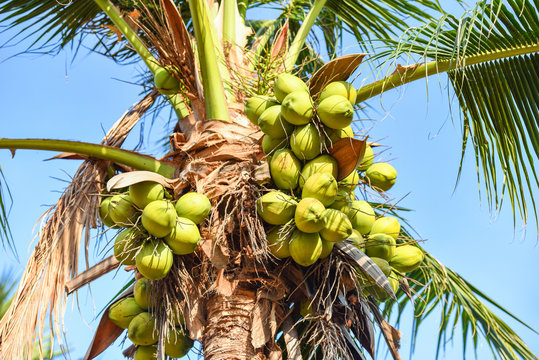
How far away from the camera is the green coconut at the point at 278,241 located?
2240 millimetres

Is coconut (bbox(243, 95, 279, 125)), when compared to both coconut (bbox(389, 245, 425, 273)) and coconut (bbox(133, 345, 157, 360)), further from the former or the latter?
coconut (bbox(133, 345, 157, 360))

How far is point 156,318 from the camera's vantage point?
237 cm

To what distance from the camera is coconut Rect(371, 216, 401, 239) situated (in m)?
2.53

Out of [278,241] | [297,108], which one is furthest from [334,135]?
[278,241]

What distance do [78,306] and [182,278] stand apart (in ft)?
1.76

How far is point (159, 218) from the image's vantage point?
216 cm

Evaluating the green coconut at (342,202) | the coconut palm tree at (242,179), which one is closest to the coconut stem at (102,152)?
the coconut palm tree at (242,179)

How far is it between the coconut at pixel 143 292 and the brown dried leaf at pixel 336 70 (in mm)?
1004

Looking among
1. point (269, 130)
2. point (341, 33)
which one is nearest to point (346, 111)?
point (269, 130)

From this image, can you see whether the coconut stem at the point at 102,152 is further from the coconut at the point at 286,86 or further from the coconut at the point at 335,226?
the coconut at the point at 335,226

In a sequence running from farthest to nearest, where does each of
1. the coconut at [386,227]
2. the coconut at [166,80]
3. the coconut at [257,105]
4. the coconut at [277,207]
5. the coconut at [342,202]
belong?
the coconut at [166,80], the coconut at [386,227], the coconut at [257,105], the coconut at [342,202], the coconut at [277,207]

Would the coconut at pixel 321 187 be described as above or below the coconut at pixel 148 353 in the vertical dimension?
above

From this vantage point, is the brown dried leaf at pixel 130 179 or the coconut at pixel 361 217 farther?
the coconut at pixel 361 217

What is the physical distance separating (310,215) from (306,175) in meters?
0.21
